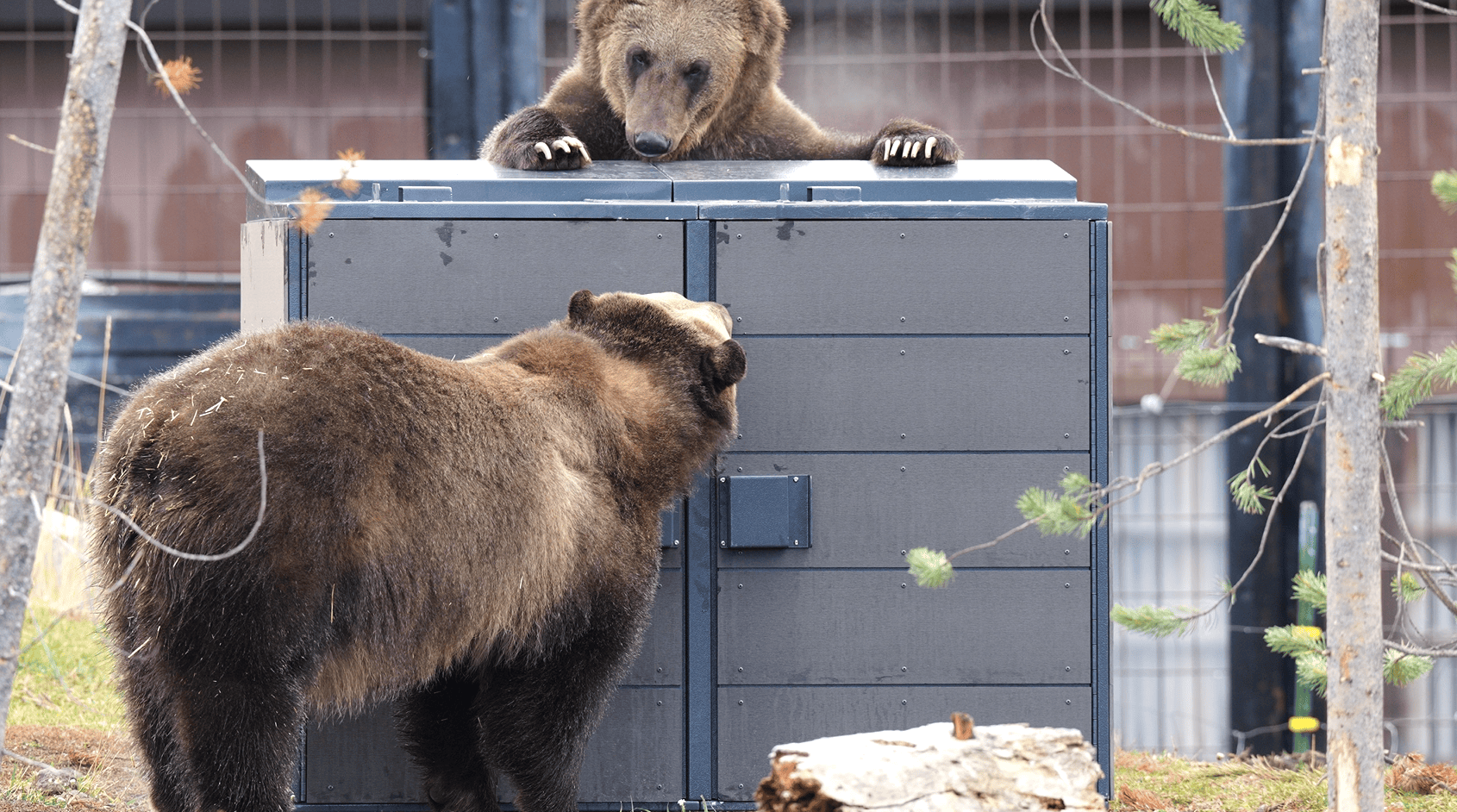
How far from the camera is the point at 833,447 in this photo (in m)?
3.75

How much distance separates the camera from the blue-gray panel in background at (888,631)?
372 cm

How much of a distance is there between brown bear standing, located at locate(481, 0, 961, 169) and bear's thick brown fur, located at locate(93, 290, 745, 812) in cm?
88

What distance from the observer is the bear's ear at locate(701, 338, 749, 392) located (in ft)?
11.3

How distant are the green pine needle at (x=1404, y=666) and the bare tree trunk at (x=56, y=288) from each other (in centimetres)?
270

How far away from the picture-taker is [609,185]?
3.84m

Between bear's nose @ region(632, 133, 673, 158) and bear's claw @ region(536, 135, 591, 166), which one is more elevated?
bear's nose @ region(632, 133, 673, 158)

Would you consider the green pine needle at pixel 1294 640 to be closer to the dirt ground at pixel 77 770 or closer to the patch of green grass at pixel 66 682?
the dirt ground at pixel 77 770

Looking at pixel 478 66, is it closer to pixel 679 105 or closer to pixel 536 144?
pixel 679 105

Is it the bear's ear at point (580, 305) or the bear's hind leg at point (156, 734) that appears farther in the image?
the bear's ear at point (580, 305)

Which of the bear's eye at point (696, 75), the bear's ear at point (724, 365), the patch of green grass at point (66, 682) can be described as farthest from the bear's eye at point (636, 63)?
the patch of green grass at point (66, 682)

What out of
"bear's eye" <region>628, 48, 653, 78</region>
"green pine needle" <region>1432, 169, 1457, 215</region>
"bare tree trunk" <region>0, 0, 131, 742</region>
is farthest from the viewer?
"bear's eye" <region>628, 48, 653, 78</region>

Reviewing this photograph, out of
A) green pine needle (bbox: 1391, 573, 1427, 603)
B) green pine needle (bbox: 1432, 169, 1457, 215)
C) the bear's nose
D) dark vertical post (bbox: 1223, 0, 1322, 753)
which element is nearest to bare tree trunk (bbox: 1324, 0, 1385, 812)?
green pine needle (bbox: 1432, 169, 1457, 215)

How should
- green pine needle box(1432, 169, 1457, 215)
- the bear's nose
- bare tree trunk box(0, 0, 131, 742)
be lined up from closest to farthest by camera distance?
bare tree trunk box(0, 0, 131, 742), green pine needle box(1432, 169, 1457, 215), the bear's nose

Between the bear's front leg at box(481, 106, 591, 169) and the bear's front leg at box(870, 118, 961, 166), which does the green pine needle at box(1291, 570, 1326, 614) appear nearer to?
the bear's front leg at box(870, 118, 961, 166)
